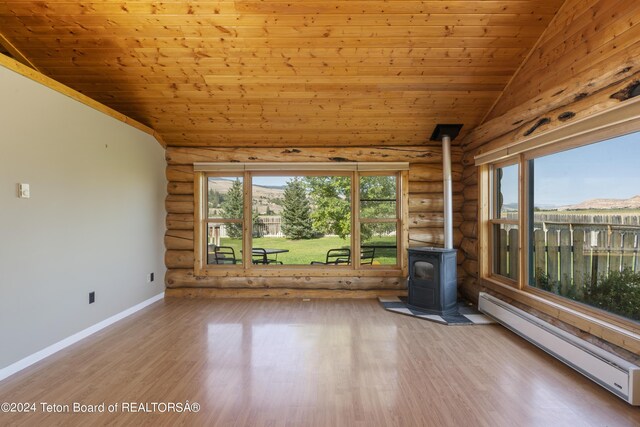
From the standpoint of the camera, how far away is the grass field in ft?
20.1

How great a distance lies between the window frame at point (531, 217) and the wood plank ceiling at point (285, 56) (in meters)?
0.99

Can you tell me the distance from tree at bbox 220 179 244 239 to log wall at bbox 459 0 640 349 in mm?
4096

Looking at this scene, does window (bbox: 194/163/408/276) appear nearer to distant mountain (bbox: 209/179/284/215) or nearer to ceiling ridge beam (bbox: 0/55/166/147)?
distant mountain (bbox: 209/179/284/215)

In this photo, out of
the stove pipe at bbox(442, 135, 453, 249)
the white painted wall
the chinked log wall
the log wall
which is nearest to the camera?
the log wall

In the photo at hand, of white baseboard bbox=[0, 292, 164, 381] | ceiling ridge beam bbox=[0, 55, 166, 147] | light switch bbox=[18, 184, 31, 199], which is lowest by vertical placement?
white baseboard bbox=[0, 292, 164, 381]

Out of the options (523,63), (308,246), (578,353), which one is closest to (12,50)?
(308,246)

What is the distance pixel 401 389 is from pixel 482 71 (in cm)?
385

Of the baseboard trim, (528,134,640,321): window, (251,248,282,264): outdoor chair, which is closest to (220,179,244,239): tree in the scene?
(251,248,282,264): outdoor chair

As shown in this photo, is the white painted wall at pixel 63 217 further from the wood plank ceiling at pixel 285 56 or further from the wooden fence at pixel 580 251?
the wooden fence at pixel 580 251

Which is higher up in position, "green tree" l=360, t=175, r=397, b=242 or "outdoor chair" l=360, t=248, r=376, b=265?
"green tree" l=360, t=175, r=397, b=242

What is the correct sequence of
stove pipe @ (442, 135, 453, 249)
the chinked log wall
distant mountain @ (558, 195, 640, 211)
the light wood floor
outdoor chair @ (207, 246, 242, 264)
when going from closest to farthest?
the light wood floor < distant mountain @ (558, 195, 640, 211) < stove pipe @ (442, 135, 453, 249) < the chinked log wall < outdoor chair @ (207, 246, 242, 264)

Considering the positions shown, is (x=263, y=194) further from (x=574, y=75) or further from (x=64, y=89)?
(x=574, y=75)

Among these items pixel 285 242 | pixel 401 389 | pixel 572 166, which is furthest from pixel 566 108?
pixel 285 242

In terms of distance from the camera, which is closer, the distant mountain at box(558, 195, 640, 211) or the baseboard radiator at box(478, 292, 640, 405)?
the baseboard radiator at box(478, 292, 640, 405)
